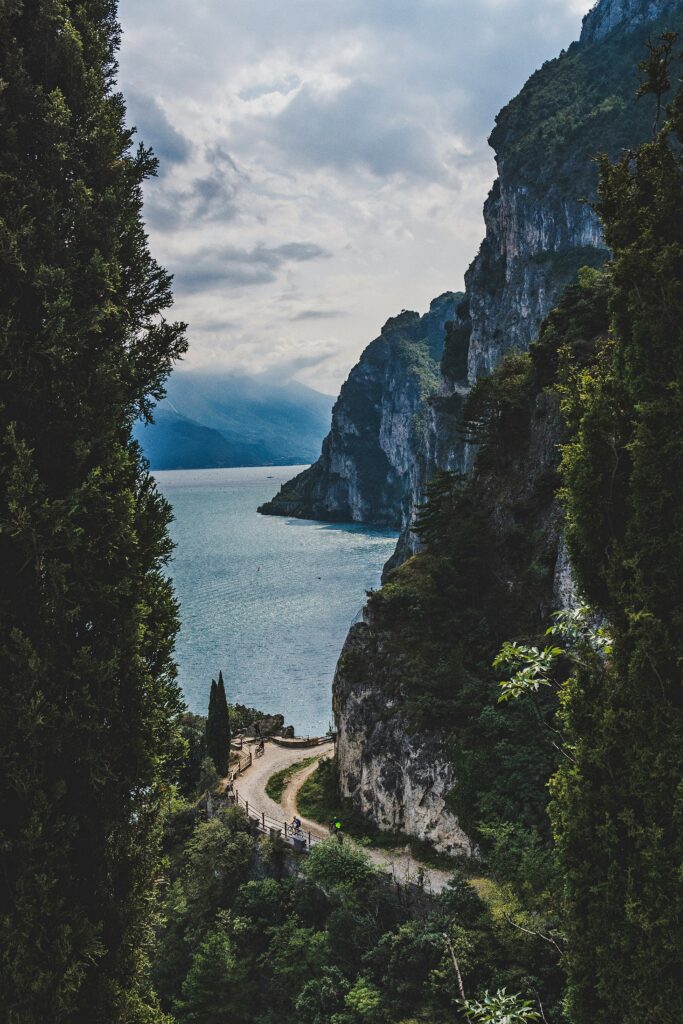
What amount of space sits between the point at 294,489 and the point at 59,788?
181283 millimetres

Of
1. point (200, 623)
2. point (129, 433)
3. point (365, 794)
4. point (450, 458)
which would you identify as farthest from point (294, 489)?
point (129, 433)

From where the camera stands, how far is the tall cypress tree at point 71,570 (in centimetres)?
516

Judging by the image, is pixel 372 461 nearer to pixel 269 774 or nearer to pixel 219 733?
pixel 219 733

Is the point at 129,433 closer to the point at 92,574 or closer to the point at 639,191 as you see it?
the point at 92,574

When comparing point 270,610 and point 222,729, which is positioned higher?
point 222,729

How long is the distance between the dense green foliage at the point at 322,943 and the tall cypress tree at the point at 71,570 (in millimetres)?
9325

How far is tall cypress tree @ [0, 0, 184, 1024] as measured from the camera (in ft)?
16.9

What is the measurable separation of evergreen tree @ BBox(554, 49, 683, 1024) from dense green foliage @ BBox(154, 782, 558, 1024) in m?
8.82

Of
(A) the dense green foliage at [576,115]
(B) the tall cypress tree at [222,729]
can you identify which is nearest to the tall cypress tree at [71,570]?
(B) the tall cypress tree at [222,729]

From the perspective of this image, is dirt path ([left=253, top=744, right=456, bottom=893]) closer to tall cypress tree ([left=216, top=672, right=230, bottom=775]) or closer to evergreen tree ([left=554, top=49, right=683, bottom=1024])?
tall cypress tree ([left=216, top=672, right=230, bottom=775])

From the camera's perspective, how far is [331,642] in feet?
194

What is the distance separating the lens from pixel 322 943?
17.6 metres

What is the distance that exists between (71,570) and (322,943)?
16789 millimetres

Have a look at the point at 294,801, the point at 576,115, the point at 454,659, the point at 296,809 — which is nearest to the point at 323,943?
the point at 296,809
